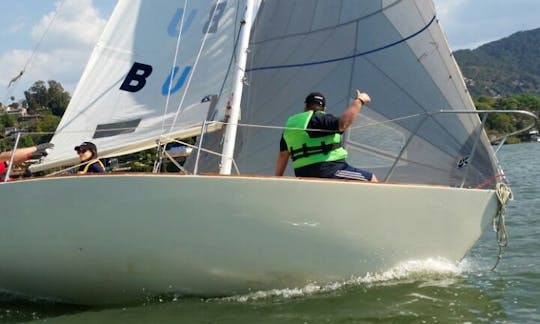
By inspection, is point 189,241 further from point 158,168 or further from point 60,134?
point 60,134

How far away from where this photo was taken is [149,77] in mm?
6465

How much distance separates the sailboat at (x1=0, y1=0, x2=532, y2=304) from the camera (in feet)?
14.7

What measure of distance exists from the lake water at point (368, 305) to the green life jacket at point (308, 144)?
37.5 inches

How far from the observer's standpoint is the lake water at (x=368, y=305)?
176 inches

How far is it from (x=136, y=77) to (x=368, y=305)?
3.25 m

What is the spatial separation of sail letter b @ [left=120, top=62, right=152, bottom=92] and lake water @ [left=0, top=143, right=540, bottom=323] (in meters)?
2.21

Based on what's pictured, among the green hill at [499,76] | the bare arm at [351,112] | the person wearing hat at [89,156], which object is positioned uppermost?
the green hill at [499,76]

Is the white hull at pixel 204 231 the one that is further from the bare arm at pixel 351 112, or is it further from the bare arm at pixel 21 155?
the bare arm at pixel 21 155

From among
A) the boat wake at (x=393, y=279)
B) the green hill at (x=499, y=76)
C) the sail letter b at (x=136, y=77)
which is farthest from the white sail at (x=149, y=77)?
the green hill at (x=499, y=76)

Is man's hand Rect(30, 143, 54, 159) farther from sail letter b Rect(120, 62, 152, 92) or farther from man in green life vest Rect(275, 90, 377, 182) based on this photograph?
man in green life vest Rect(275, 90, 377, 182)

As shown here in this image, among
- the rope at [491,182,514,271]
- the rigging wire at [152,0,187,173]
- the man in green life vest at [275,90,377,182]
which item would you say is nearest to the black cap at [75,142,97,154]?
the rigging wire at [152,0,187,173]

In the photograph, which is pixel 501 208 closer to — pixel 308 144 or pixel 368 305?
pixel 368 305

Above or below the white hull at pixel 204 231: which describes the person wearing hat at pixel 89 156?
above

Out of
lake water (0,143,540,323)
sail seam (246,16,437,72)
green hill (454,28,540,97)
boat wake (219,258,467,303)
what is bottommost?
lake water (0,143,540,323)
